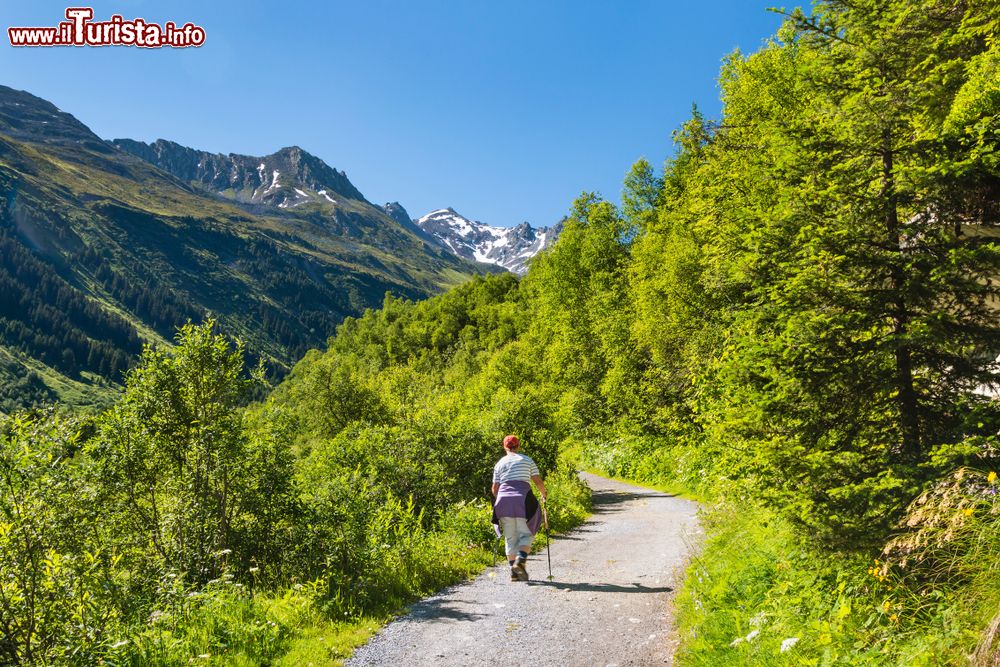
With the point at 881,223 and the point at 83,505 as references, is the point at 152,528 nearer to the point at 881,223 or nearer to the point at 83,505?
the point at 83,505

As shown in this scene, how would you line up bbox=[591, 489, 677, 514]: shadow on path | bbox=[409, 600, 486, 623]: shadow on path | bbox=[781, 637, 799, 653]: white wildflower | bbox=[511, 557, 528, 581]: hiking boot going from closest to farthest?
bbox=[781, 637, 799, 653]: white wildflower, bbox=[409, 600, 486, 623]: shadow on path, bbox=[511, 557, 528, 581]: hiking boot, bbox=[591, 489, 677, 514]: shadow on path

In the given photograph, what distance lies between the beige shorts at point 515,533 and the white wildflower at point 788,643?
5.45 meters

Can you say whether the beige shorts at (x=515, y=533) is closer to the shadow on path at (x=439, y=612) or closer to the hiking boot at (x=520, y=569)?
the hiking boot at (x=520, y=569)

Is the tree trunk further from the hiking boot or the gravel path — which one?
the hiking boot

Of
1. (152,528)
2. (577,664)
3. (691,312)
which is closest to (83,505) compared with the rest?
(152,528)

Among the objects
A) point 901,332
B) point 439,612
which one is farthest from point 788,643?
point 439,612

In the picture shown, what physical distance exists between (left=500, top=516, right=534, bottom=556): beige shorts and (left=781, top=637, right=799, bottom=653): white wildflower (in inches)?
215

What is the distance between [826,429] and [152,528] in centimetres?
1123

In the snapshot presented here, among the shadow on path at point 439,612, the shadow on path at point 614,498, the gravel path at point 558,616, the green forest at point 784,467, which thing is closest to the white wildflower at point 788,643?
the green forest at point 784,467

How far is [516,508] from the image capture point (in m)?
10.6

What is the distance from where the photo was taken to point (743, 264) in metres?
7.64

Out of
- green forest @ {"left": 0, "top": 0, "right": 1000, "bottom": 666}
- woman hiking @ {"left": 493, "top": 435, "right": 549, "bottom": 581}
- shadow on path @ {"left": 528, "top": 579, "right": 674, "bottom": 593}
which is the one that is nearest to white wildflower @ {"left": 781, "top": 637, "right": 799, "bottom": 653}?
green forest @ {"left": 0, "top": 0, "right": 1000, "bottom": 666}

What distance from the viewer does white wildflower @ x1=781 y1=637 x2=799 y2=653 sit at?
18.7ft

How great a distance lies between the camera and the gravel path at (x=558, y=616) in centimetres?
723
